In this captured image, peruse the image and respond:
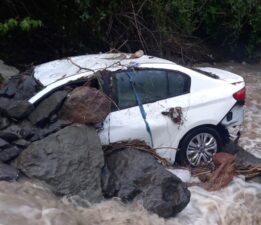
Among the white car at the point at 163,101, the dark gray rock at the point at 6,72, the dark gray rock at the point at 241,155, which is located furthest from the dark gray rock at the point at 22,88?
the dark gray rock at the point at 241,155

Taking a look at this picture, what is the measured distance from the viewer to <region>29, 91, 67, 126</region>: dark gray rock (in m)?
7.33

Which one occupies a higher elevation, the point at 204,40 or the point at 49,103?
the point at 49,103

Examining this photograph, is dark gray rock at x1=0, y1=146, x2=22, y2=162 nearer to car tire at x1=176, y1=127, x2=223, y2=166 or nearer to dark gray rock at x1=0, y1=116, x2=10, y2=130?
dark gray rock at x1=0, y1=116, x2=10, y2=130

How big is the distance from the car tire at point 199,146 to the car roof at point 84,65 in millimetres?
1096

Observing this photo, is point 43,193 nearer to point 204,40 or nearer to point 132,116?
point 132,116


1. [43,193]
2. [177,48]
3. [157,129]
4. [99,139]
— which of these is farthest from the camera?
[177,48]

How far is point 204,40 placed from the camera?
15578 millimetres

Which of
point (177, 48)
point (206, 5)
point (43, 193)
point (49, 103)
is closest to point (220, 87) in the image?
point (49, 103)

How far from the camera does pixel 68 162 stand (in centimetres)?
700

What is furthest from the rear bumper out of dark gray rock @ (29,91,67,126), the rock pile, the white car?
dark gray rock @ (29,91,67,126)

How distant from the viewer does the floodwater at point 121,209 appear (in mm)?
6230

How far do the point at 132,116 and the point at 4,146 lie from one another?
1.69 meters

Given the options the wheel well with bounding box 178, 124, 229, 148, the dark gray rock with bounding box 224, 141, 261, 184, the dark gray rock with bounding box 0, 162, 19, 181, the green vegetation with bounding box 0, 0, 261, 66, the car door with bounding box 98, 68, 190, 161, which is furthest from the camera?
the green vegetation with bounding box 0, 0, 261, 66

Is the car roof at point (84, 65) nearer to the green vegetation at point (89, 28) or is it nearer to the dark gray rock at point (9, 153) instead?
the dark gray rock at point (9, 153)
